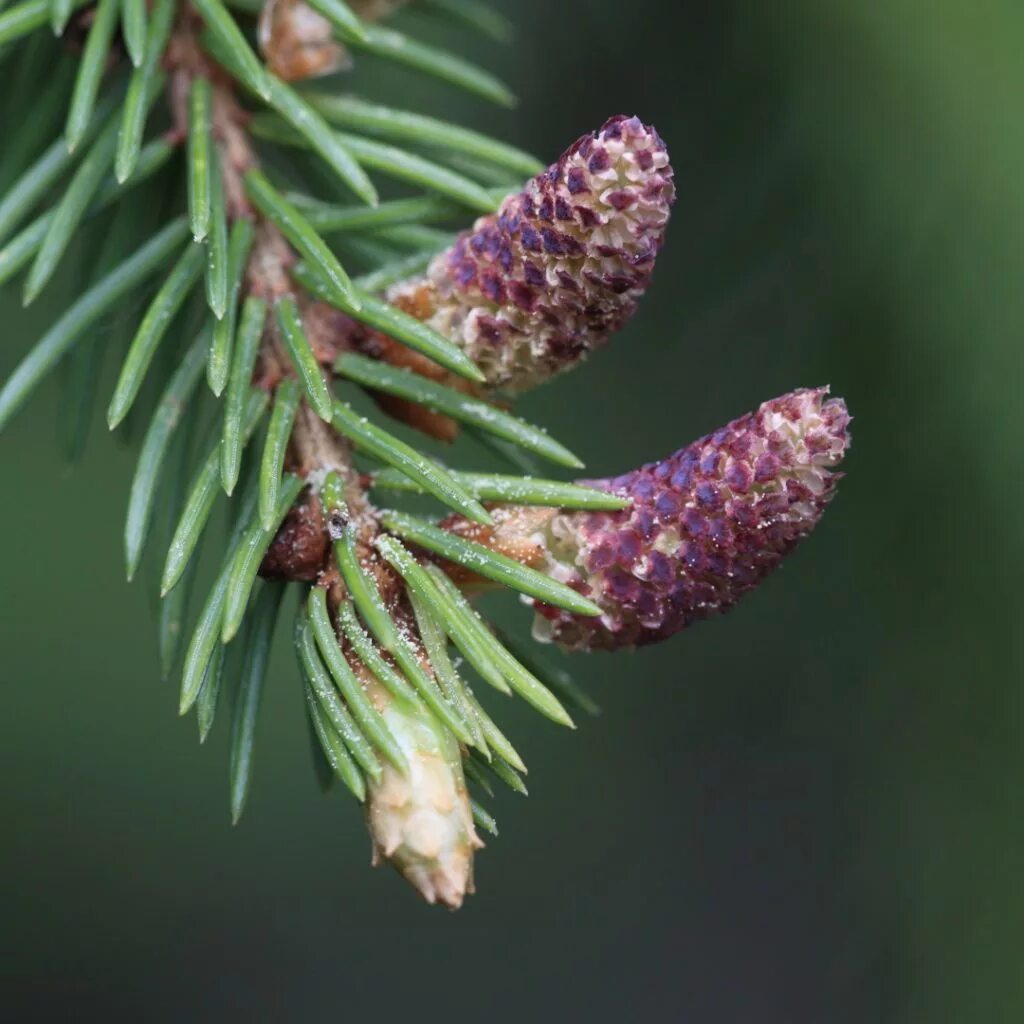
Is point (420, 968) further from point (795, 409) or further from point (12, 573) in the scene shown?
point (795, 409)

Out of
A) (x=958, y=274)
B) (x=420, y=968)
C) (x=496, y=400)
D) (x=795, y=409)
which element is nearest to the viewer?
(x=795, y=409)

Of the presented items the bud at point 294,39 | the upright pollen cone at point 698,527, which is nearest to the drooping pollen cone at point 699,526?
the upright pollen cone at point 698,527

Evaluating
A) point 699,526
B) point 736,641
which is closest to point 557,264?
point 699,526

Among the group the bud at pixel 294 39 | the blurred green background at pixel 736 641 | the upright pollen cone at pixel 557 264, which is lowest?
the blurred green background at pixel 736 641

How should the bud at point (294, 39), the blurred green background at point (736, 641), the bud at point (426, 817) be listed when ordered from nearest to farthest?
the bud at point (426, 817)
the bud at point (294, 39)
the blurred green background at point (736, 641)

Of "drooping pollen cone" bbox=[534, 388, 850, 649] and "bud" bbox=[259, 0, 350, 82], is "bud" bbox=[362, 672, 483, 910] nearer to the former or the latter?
"drooping pollen cone" bbox=[534, 388, 850, 649]

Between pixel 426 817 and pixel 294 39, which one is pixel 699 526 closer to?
pixel 426 817

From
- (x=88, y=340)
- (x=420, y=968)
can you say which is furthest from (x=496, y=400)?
(x=420, y=968)

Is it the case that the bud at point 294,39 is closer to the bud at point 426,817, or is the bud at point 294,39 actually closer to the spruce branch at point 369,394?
the spruce branch at point 369,394
